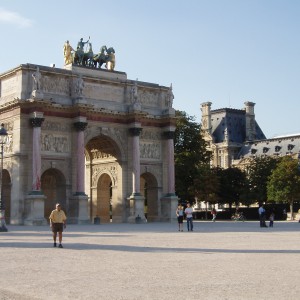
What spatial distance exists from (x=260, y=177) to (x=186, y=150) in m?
24.4

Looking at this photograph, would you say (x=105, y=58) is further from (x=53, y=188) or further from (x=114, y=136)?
(x=53, y=188)

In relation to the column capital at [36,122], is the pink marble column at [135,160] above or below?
below

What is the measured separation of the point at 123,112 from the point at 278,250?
121 ft

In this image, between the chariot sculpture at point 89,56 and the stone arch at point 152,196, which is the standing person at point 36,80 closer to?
the chariot sculpture at point 89,56

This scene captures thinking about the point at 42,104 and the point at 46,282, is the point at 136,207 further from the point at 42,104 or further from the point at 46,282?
the point at 46,282

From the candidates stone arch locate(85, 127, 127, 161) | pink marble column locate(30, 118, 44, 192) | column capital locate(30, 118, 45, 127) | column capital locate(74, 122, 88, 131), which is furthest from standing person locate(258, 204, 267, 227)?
column capital locate(30, 118, 45, 127)

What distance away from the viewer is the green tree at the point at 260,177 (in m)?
90.3

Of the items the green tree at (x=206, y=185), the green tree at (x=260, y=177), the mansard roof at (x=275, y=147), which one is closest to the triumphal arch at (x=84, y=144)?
the green tree at (x=206, y=185)

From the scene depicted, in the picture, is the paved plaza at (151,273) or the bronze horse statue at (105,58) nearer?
the paved plaza at (151,273)

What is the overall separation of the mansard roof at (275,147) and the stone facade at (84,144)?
2512 inches

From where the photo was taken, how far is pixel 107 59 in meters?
58.3

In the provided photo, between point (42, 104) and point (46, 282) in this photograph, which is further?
point (42, 104)

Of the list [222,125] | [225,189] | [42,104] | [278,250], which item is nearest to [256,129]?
[222,125]

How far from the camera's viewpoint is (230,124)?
141 metres
